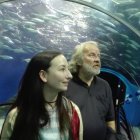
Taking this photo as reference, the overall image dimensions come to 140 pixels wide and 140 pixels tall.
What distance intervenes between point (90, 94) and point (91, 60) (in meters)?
0.25

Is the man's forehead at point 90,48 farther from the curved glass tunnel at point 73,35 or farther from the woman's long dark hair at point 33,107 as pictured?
the woman's long dark hair at point 33,107

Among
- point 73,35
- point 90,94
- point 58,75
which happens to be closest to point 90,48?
point 90,94

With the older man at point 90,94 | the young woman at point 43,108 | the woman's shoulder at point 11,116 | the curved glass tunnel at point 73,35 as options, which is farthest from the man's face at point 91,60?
the woman's shoulder at point 11,116

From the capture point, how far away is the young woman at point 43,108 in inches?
68.9

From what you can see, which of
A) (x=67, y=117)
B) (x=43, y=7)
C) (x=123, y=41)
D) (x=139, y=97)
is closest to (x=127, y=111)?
(x=139, y=97)

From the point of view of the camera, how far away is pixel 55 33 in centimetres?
310

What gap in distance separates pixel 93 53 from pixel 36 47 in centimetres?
67

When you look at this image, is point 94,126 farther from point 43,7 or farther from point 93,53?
point 43,7

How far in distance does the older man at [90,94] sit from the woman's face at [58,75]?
2.13ft

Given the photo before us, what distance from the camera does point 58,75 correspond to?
5.99 ft

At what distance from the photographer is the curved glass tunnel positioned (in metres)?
3.00

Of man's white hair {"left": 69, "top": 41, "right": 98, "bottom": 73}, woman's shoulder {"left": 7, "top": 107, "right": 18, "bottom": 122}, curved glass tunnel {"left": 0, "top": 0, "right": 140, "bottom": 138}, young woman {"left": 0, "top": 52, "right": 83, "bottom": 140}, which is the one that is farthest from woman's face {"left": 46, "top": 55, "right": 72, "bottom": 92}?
curved glass tunnel {"left": 0, "top": 0, "right": 140, "bottom": 138}

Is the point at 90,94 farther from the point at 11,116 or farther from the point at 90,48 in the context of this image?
the point at 11,116

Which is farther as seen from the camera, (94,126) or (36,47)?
(36,47)
